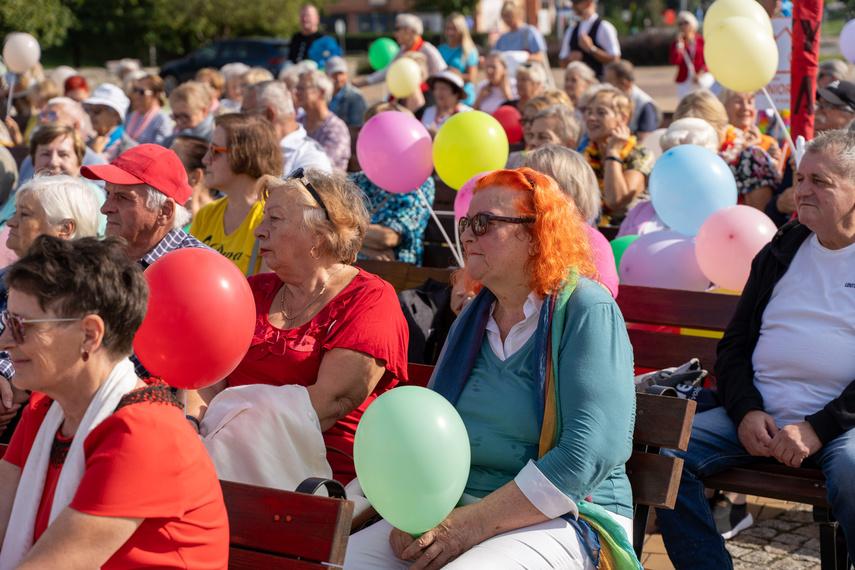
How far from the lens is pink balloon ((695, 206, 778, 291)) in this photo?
4027 mm

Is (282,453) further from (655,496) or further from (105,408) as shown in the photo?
(655,496)

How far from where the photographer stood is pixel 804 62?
5.04 m

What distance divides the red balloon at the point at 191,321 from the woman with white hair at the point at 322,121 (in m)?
5.17

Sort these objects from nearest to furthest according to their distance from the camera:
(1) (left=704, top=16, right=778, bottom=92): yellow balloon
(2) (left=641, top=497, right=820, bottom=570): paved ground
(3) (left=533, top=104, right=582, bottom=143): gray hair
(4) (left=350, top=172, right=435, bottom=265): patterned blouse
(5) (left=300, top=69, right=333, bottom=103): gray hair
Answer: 1. (2) (left=641, top=497, right=820, bottom=570): paved ground
2. (1) (left=704, top=16, right=778, bottom=92): yellow balloon
3. (4) (left=350, top=172, right=435, bottom=265): patterned blouse
4. (3) (left=533, top=104, right=582, bottom=143): gray hair
5. (5) (left=300, top=69, right=333, bottom=103): gray hair

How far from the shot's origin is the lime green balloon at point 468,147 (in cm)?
468

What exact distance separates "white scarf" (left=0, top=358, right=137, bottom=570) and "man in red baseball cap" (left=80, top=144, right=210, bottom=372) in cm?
163

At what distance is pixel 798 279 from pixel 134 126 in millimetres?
7651

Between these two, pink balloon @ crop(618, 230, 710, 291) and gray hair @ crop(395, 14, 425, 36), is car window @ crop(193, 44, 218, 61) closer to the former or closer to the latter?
gray hair @ crop(395, 14, 425, 36)

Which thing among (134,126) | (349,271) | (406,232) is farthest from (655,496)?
(134,126)

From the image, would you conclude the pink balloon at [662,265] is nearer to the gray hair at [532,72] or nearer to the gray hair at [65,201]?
the gray hair at [65,201]

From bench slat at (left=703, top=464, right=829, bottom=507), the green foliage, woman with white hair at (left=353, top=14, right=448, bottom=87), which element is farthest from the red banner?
the green foliage

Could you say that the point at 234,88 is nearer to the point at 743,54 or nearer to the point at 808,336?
the point at 743,54

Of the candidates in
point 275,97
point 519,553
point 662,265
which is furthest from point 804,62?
point 519,553

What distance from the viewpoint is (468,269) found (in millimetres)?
2711
